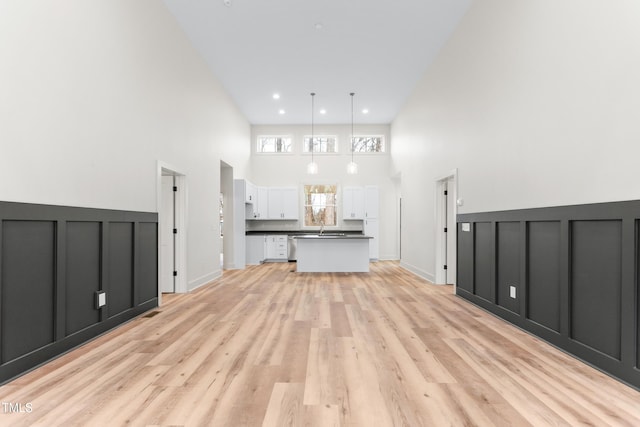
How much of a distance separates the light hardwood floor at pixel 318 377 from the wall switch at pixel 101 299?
31 centimetres

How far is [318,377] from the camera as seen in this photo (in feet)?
7.68

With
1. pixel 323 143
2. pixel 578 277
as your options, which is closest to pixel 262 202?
pixel 323 143

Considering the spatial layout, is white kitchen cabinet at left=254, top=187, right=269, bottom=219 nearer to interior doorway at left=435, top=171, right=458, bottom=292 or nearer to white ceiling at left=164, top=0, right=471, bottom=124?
white ceiling at left=164, top=0, right=471, bottom=124

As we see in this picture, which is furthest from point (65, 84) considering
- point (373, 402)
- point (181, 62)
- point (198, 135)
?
point (373, 402)

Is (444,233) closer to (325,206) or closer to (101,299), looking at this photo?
(325,206)

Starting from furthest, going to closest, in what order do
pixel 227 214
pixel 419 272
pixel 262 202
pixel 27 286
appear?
pixel 262 202 → pixel 227 214 → pixel 419 272 → pixel 27 286

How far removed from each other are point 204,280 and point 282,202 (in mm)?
4396

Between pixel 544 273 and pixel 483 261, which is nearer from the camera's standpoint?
pixel 544 273

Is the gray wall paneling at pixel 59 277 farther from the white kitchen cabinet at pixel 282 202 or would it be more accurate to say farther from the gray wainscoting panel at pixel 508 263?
the white kitchen cabinet at pixel 282 202

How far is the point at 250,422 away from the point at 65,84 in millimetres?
2989

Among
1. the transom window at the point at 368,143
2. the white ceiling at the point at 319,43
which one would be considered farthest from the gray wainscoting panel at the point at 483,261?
the transom window at the point at 368,143

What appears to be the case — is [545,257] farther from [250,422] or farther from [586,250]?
[250,422]

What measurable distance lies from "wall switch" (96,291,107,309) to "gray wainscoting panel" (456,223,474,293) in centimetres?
435

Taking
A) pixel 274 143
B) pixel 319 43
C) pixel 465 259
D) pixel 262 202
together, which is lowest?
pixel 465 259
